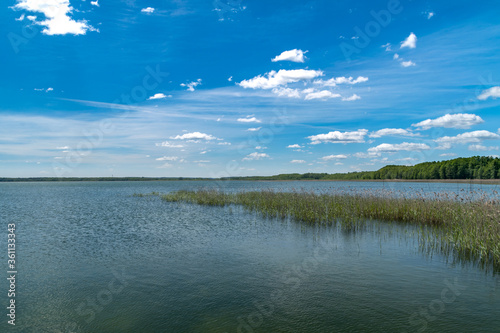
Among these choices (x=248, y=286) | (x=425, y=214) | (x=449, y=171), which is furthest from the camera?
(x=449, y=171)

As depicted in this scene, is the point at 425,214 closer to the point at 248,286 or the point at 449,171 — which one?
the point at 248,286

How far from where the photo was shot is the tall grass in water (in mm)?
11359

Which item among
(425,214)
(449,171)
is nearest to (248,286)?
(425,214)

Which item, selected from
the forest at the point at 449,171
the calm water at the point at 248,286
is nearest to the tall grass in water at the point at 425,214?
the calm water at the point at 248,286

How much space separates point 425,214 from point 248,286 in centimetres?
1450

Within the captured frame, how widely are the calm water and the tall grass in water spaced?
4.28 feet

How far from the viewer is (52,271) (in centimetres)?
1052

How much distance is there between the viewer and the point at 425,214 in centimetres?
1845

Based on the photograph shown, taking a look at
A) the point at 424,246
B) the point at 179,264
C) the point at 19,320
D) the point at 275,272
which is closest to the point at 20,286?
the point at 19,320

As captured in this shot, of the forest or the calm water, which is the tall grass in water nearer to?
the calm water

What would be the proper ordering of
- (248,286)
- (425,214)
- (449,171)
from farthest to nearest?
1. (449,171)
2. (425,214)
3. (248,286)

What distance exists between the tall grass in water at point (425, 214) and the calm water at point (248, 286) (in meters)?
1.31

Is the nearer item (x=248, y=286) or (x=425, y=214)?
(x=248, y=286)

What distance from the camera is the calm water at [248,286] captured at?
6.73 meters
